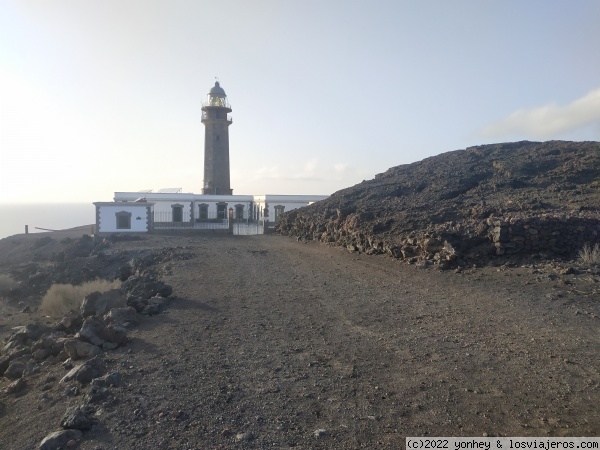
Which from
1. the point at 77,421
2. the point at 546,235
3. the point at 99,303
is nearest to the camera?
the point at 77,421

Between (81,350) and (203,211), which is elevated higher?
(203,211)

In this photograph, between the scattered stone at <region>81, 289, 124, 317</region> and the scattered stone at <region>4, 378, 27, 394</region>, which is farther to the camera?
the scattered stone at <region>81, 289, 124, 317</region>

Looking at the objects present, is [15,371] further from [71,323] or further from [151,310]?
[151,310]

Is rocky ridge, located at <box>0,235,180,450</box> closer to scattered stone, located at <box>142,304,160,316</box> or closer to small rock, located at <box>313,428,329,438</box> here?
scattered stone, located at <box>142,304,160,316</box>

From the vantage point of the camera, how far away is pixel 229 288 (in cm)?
1198

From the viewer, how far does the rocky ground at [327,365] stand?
4.99 metres

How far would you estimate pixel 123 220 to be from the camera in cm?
2961

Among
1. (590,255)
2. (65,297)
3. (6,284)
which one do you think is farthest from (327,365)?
(6,284)

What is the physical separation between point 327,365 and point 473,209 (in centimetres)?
1072

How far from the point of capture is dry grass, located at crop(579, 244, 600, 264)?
444 inches

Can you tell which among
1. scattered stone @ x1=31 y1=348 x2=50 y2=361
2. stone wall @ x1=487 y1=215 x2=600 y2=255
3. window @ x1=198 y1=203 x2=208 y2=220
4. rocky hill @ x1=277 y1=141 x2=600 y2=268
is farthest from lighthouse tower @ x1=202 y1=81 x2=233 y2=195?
scattered stone @ x1=31 y1=348 x2=50 y2=361

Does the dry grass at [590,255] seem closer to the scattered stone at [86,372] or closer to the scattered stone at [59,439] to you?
the scattered stone at [86,372]

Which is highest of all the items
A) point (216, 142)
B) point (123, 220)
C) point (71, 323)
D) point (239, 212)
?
point (216, 142)

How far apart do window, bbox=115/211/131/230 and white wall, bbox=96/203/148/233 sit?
0.39ft
